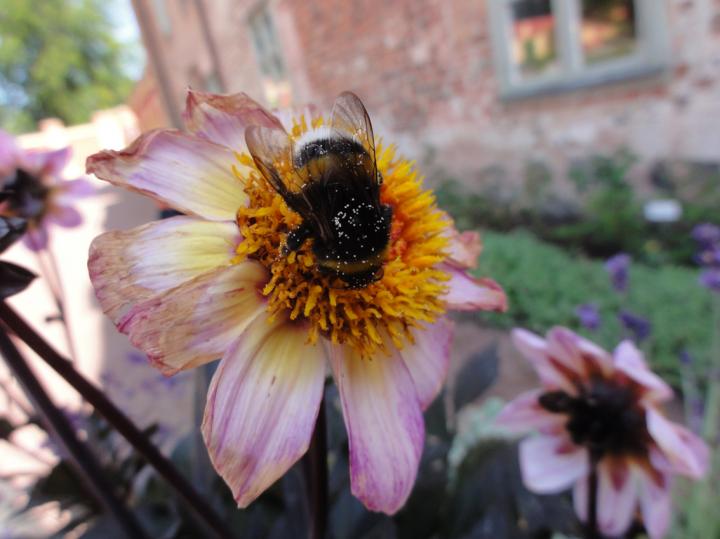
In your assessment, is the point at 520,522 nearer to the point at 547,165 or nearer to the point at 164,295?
the point at 164,295

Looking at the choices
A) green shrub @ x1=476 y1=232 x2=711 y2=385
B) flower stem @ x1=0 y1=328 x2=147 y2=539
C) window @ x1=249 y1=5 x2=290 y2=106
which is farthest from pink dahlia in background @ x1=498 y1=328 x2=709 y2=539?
window @ x1=249 y1=5 x2=290 y2=106

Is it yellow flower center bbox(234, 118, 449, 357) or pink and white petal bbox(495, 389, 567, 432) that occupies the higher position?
yellow flower center bbox(234, 118, 449, 357)

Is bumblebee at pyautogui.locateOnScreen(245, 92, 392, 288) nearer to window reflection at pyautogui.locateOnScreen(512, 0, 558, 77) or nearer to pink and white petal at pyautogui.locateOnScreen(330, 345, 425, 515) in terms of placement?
pink and white petal at pyautogui.locateOnScreen(330, 345, 425, 515)

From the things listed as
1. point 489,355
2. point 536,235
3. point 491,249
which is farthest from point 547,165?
point 489,355

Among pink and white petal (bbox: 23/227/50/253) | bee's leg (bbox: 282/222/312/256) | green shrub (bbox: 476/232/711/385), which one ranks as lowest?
green shrub (bbox: 476/232/711/385)

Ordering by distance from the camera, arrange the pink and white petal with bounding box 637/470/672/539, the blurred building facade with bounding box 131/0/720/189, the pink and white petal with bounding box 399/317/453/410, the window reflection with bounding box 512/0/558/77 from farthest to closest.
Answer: the window reflection with bounding box 512/0/558/77, the blurred building facade with bounding box 131/0/720/189, the pink and white petal with bounding box 637/470/672/539, the pink and white petal with bounding box 399/317/453/410

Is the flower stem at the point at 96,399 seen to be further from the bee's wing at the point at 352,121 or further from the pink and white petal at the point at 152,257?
the bee's wing at the point at 352,121
